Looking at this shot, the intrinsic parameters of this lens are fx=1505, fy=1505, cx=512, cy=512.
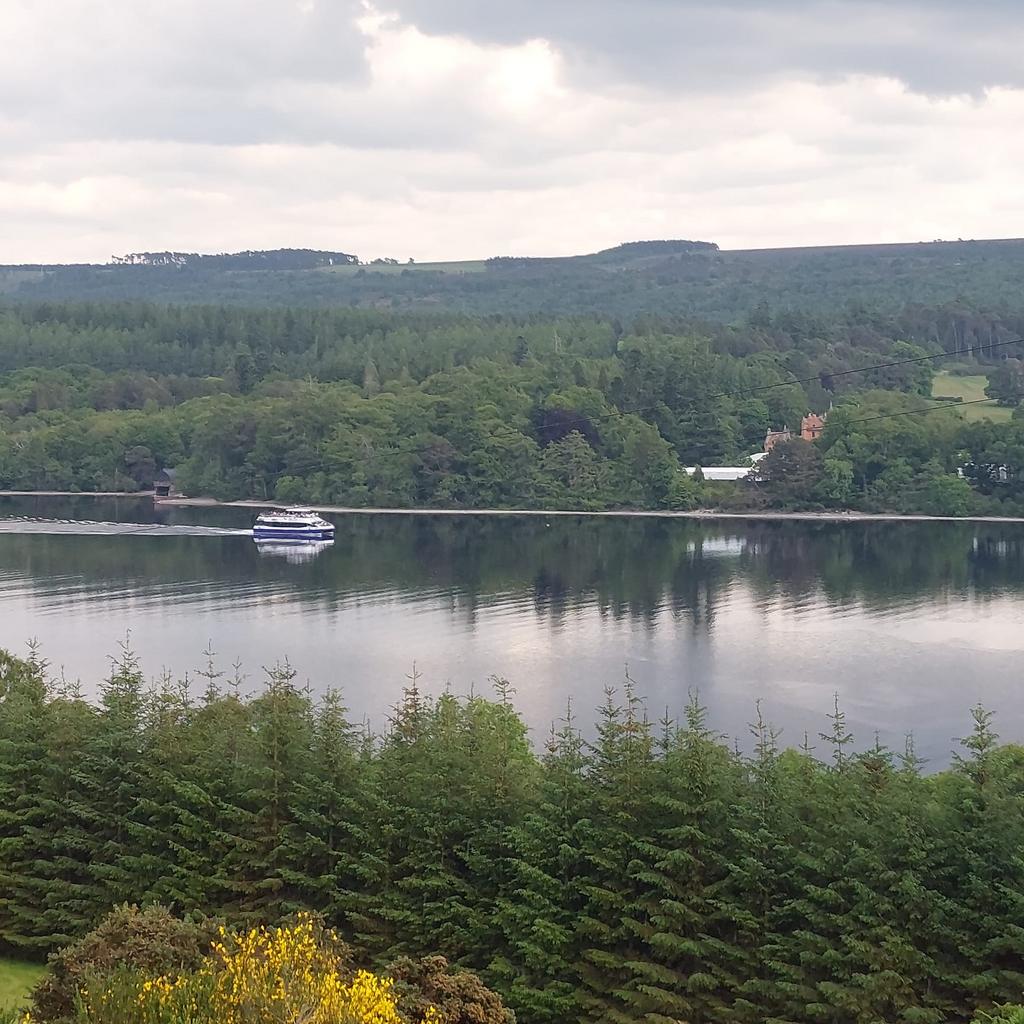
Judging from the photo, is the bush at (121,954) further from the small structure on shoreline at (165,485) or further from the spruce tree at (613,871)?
the small structure on shoreline at (165,485)

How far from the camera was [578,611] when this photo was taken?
44562 millimetres

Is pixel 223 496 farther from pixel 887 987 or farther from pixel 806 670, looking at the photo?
pixel 887 987

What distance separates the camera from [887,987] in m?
14.5

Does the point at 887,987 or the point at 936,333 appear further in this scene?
the point at 936,333

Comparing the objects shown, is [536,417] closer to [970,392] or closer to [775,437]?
[775,437]

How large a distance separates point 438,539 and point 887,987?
162 feet

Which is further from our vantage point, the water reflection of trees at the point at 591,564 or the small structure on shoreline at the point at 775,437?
the small structure on shoreline at the point at 775,437

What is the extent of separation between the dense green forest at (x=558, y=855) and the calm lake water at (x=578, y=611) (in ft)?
42.1

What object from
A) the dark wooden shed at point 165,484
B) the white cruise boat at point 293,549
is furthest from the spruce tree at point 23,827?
the dark wooden shed at point 165,484

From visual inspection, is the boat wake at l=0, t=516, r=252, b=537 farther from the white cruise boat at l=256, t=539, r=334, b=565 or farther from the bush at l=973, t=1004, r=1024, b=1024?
the bush at l=973, t=1004, r=1024, b=1024

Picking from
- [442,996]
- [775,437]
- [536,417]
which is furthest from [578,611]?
[536,417]

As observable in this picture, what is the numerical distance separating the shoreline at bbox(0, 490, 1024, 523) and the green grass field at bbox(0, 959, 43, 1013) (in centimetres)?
5516

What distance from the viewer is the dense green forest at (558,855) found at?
14914 mm

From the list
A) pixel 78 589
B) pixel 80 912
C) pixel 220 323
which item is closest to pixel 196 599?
pixel 78 589
